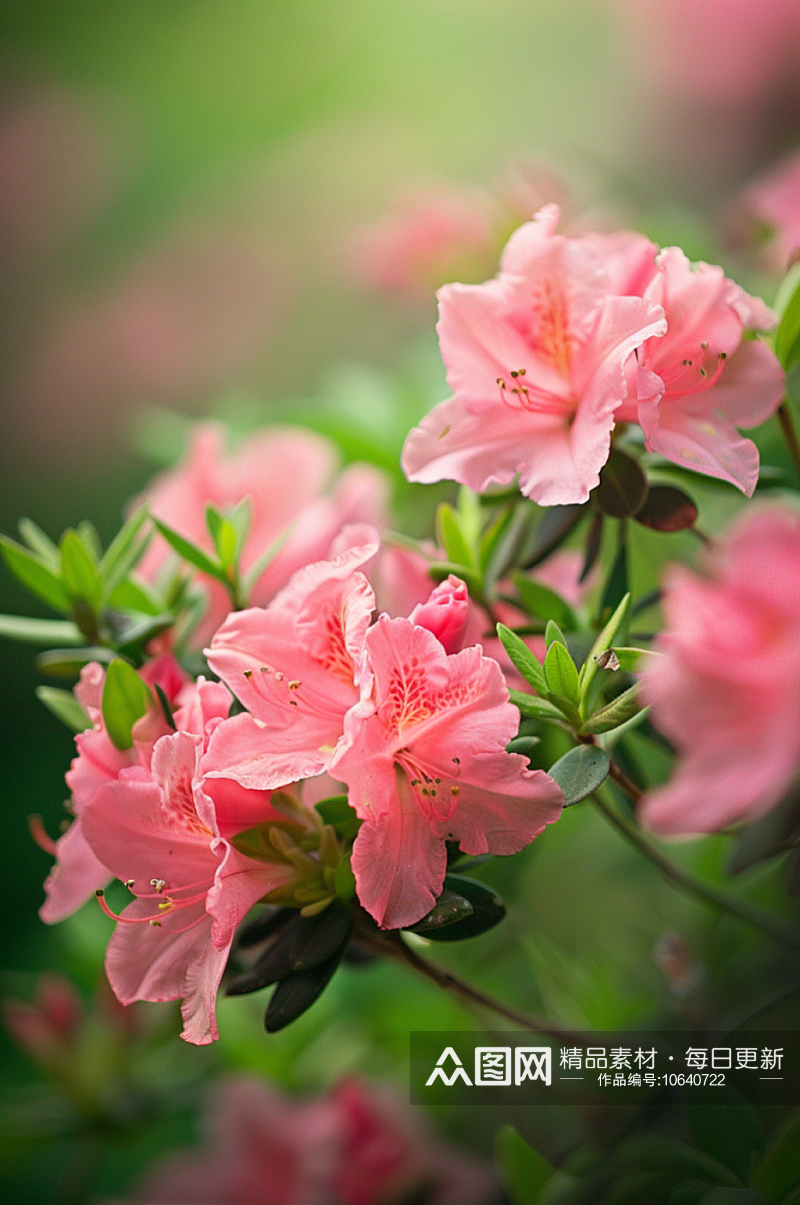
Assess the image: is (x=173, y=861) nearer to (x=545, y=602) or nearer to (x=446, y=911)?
(x=446, y=911)

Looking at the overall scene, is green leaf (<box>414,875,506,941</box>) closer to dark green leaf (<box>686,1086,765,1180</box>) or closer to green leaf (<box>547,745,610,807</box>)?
green leaf (<box>547,745,610,807</box>)

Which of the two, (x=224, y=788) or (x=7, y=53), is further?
(x=7, y=53)

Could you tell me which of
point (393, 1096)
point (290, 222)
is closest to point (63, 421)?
point (290, 222)

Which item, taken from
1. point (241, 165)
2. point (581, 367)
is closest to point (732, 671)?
point (581, 367)

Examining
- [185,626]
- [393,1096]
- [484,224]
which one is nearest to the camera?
[185,626]

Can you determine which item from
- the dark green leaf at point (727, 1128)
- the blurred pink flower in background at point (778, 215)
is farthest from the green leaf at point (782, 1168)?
the blurred pink flower in background at point (778, 215)

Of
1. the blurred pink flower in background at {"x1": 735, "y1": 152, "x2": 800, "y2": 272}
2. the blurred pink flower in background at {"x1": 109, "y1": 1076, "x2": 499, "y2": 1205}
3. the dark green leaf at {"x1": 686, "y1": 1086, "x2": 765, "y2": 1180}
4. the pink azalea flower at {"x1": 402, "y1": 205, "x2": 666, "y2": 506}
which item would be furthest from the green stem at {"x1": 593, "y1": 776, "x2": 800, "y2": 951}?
the blurred pink flower in background at {"x1": 735, "y1": 152, "x2": 800, "y2": 272}

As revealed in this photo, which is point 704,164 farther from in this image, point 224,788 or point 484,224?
point 224,788
